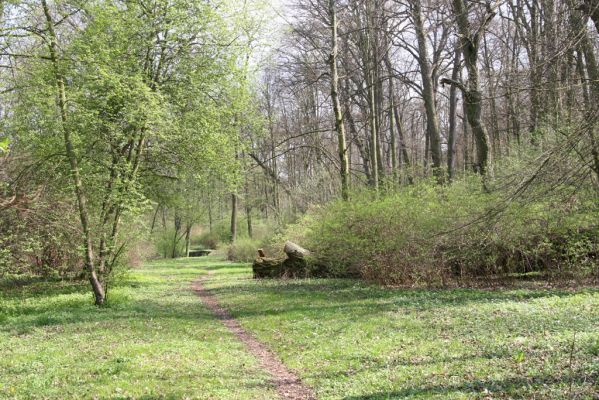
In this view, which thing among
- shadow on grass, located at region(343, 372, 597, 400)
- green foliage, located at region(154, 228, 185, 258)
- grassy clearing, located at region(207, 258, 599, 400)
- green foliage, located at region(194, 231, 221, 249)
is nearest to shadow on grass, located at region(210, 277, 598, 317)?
grassy clearing, located at region(207, 258, 599, 400)

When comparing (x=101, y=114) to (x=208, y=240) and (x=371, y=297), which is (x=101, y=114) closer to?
(x=371, y=297)

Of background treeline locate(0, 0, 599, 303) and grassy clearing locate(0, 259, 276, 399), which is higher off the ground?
background treeline locate(0, 0, 599, 303)

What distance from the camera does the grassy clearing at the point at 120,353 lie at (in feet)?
22.8

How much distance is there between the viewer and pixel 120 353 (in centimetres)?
891

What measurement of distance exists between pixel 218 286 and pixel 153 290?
9.18 feet

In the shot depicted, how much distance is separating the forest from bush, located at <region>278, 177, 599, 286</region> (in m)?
0.08

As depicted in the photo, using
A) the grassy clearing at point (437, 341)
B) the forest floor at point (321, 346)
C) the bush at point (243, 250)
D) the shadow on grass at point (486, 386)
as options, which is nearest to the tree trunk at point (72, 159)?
the forest floor at point (321, 346)

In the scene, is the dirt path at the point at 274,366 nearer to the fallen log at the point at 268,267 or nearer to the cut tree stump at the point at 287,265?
the cut tree stump at the point at 287,265

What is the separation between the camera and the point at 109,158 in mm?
17297

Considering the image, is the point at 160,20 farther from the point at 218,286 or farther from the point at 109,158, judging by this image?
the point at 218,286

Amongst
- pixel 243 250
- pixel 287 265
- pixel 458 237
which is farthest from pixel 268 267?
pixel 243 250

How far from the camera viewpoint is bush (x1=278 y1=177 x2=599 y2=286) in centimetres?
1440

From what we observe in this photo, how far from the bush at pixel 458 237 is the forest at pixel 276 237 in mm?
80

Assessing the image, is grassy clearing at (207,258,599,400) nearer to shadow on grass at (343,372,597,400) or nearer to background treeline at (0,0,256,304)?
shadow on grass at (343,372,597,400)
